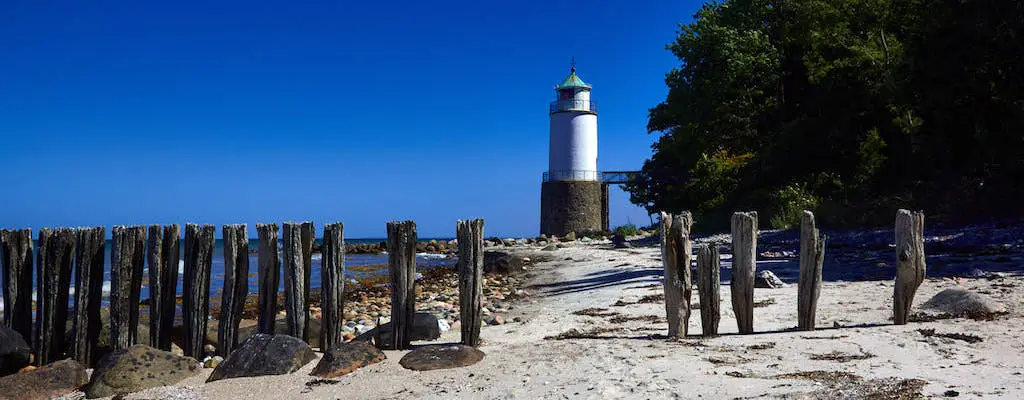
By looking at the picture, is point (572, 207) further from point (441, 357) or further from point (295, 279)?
point (441, 357)

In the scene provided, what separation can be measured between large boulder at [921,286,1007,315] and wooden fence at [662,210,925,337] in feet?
2.38

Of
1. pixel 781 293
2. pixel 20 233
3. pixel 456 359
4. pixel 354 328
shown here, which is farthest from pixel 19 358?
pixel 781 293

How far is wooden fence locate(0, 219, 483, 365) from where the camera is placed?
7.61m

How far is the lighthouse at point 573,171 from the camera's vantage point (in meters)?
46.5

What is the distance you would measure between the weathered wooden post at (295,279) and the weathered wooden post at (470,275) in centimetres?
169

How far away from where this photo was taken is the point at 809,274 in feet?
25.3

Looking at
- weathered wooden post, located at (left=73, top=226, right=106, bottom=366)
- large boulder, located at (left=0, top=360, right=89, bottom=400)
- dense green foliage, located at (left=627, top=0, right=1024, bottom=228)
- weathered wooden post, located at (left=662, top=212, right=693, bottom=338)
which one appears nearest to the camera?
large boulder, located at (left=0, top=360, right=89, bottom=400)

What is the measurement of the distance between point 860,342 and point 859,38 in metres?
23.5

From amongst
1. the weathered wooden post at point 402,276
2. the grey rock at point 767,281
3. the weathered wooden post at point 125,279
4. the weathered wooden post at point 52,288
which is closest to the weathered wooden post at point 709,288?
the weathered wooden post at point 402,276

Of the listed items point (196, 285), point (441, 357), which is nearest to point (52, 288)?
point (196, 285)

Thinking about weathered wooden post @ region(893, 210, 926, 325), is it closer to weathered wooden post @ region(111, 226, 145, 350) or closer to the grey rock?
the grey rock

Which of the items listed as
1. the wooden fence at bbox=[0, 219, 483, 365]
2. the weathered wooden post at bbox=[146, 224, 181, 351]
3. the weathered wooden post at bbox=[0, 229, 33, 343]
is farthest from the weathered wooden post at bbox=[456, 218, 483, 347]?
the weathered wooden post at bbox=[0, 229, 33, 343]

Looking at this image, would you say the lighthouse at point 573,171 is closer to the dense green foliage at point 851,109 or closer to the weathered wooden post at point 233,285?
the dense green foliage at point 851,109

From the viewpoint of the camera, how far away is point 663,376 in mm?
5891
